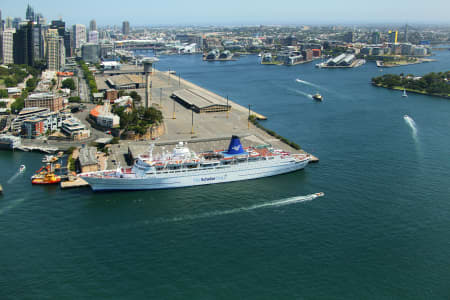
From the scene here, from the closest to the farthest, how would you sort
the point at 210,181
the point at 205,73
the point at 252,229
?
the point at 252,229 < the point at 210,181 < the point at 205,73

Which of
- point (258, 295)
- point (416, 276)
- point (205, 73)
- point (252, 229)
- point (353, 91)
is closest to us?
point (258, 295)

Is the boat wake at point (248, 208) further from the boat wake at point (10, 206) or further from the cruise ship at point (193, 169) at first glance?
the boat wake at point (10, 206)

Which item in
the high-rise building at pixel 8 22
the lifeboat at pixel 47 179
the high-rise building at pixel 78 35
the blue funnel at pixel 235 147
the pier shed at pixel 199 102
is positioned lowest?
the lifeboat at pixel 47 179

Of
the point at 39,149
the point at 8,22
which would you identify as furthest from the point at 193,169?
the point at 8,22

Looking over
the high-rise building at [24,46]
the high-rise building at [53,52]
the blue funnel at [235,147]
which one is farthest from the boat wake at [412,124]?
the high-rise building at [24,46]

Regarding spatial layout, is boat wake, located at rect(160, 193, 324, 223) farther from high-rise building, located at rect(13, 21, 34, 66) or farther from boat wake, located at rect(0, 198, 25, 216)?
high-rise building, located at rect(13, 21, 34, 66)

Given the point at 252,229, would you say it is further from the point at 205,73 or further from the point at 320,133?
the point at 205,73

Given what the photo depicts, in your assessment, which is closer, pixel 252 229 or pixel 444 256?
pixel 444 256

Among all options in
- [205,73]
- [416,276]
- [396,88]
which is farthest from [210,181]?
[205,73]
